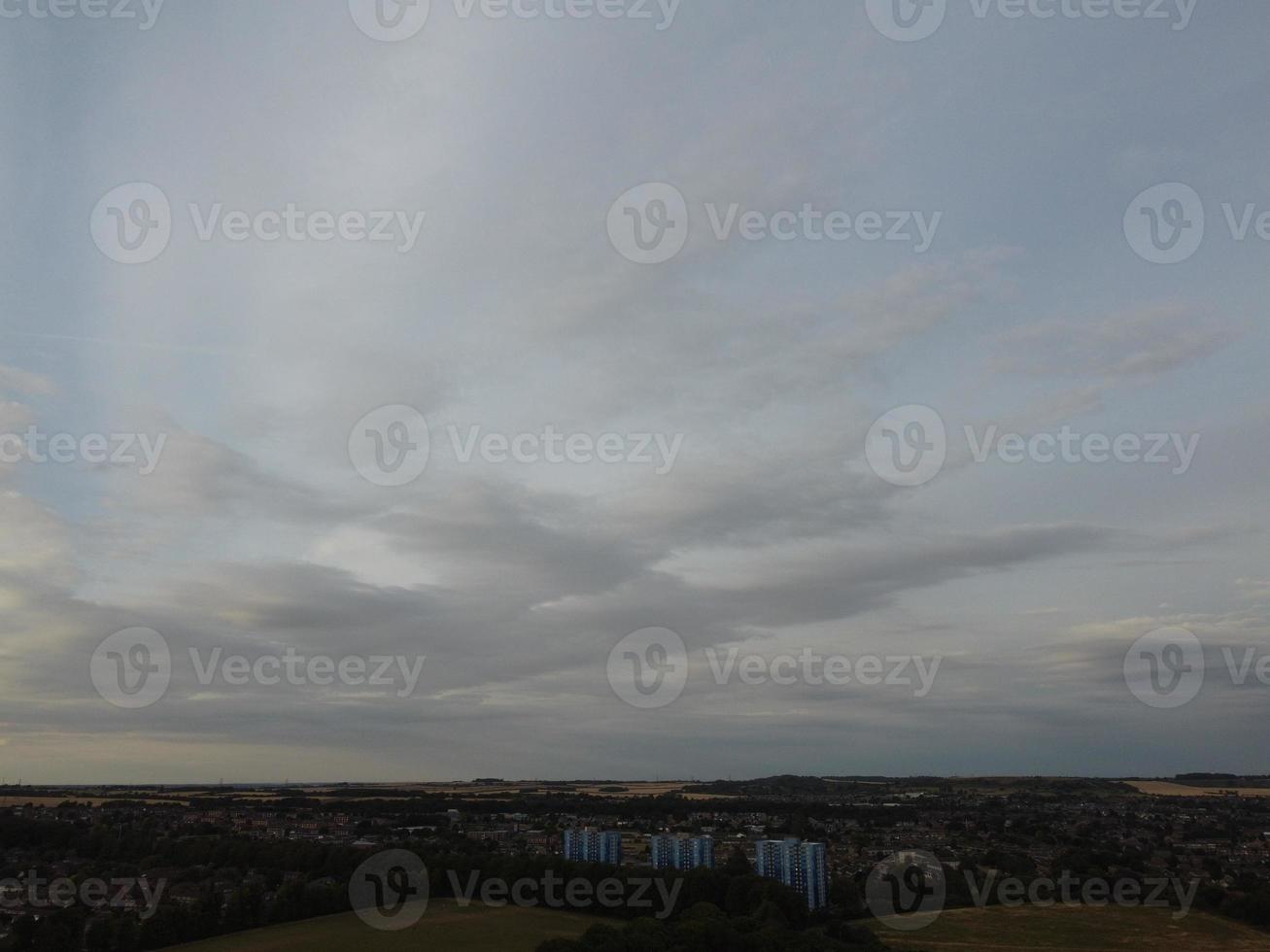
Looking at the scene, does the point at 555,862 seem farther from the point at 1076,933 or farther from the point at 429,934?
the point at 1076,933

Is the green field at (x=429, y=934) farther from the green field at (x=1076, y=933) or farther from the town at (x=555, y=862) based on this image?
the green field at (x=1076, y=933)

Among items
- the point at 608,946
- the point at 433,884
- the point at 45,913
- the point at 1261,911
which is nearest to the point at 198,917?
the point at 45,913

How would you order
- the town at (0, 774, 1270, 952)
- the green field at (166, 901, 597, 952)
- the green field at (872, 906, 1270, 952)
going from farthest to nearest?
the town at (0, 774, 1270, 952), the green field at (166, 901, 597, 952), the green field at (872, 906, 1270, 952)

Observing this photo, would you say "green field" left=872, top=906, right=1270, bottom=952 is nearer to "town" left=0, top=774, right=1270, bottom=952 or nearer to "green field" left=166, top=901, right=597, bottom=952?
"town" left=0, top=774, right=1270, bottom=952

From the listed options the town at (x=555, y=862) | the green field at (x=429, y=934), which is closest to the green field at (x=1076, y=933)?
the town at (x=555, y=862)

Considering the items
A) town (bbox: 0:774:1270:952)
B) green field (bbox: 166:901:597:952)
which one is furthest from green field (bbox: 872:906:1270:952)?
green field (bbox: 166:901:597:952)

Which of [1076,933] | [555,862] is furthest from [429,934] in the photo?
[1076,933]

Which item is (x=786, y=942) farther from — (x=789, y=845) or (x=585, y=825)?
(x=585, y=825)

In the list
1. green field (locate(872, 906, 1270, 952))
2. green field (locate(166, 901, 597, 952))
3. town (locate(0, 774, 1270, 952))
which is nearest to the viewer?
green field (locate(872, 906, 1270, 952))
